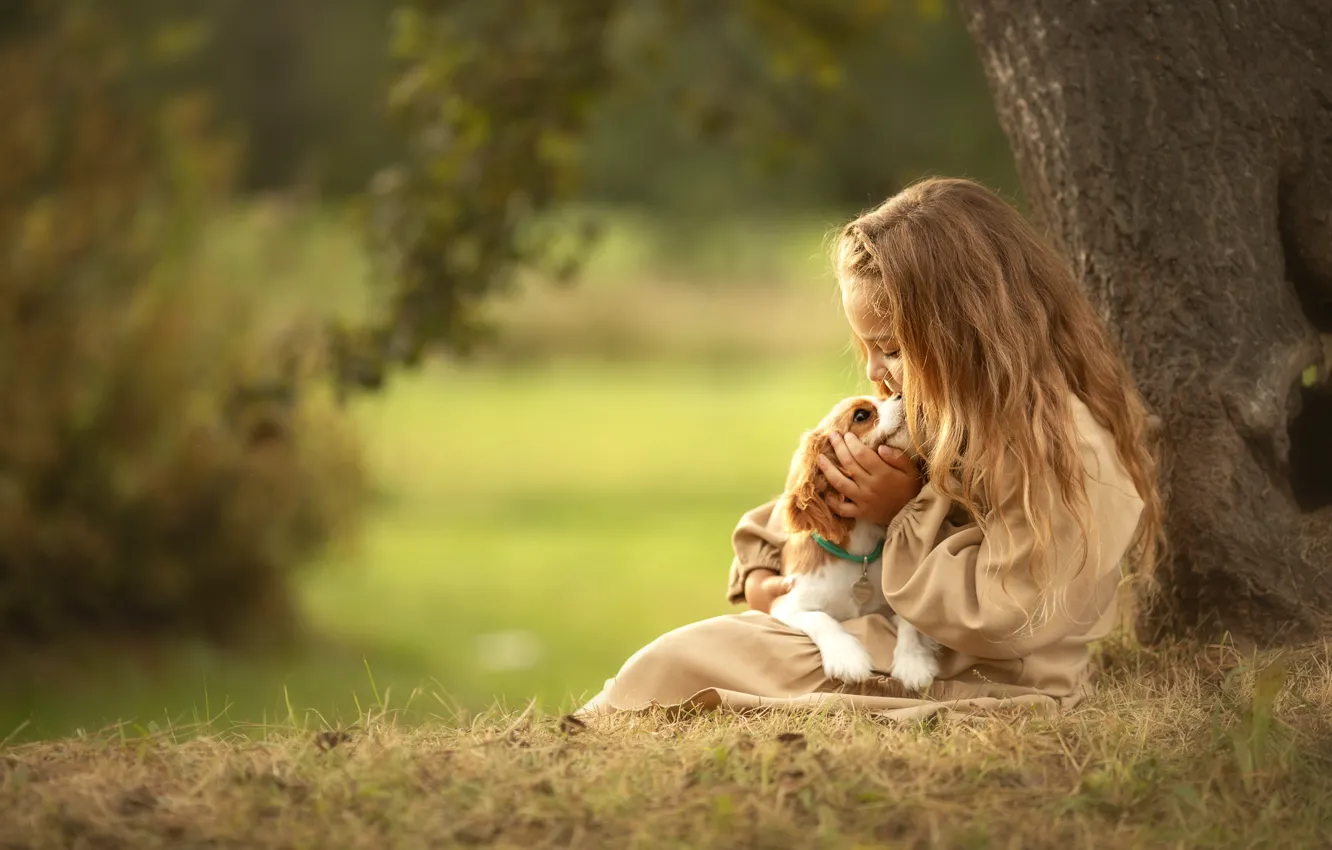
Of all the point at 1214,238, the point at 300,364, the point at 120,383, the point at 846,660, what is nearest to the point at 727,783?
the point at 846,660

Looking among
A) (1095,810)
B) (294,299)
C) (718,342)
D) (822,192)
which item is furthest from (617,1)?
(718,342)

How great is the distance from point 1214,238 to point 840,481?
1.32 m

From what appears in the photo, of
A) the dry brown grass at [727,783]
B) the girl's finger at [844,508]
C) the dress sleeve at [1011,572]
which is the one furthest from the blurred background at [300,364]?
the dress sleeve at [1011,572]

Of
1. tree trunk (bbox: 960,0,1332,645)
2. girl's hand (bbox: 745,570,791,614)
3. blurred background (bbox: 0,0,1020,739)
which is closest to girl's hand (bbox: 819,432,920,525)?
girl's hand (bbox: 745,570,791,614)

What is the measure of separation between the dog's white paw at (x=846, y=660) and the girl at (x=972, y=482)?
0.05 meters

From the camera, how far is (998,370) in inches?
134

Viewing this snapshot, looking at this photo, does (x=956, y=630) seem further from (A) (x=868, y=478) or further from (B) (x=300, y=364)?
(B) (x=300, y=364)

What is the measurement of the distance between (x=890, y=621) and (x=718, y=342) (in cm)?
→ 2404

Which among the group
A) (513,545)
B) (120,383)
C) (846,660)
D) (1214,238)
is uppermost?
(120,383)

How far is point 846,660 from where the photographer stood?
3453 mm

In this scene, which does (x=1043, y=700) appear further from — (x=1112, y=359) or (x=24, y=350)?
(x=24, y=350)

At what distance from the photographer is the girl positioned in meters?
3.31

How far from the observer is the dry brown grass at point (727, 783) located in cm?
277

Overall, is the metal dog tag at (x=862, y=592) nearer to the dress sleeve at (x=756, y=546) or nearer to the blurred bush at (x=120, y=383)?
the dress sleeve at (x=756, y=546)
